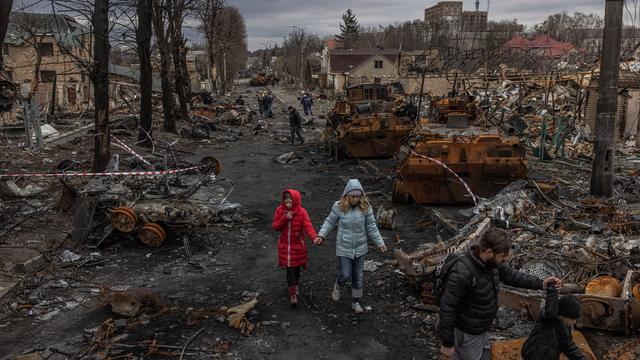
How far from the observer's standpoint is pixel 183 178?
10438mm

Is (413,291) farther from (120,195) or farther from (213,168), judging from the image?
(213,168)

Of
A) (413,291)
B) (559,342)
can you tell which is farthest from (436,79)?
(559,342)

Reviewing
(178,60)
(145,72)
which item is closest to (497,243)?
(145,72)

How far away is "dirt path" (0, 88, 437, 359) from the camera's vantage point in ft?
18.3

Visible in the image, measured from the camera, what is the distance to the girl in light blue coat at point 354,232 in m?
6.25

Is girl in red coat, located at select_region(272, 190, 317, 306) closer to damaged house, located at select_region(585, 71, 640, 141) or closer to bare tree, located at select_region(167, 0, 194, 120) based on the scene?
damaged house, located at select_region(585, 71, 640, 141)

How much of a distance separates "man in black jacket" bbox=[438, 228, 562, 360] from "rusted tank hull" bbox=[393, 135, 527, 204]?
6.61 meters

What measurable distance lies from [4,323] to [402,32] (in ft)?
365

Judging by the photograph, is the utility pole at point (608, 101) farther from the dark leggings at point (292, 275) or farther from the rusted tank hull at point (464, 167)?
the dark leggings at point (292, 275)

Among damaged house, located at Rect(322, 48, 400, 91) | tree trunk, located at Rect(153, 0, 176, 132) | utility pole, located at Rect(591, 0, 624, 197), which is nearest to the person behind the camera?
utility pole, located at Rect(591, 0, 624, 197)

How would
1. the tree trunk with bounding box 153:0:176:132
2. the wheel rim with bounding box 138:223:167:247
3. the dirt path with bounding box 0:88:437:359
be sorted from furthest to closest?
1. the tree trunk with bounding box 153:0:176:132
2. the wheel rim with bounding box 138:223:167:247
3. the dirt path with bounding box 0:88:437:359

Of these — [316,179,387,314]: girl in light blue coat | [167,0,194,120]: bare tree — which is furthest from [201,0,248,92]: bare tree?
[316,179,387,314]: girl in light blue coat

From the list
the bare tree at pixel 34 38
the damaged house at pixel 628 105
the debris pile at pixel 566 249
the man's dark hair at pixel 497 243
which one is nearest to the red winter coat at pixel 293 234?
the debris pile at pixel 566 249

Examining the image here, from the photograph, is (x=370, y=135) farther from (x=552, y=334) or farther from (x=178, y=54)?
(x=178, y=54)
